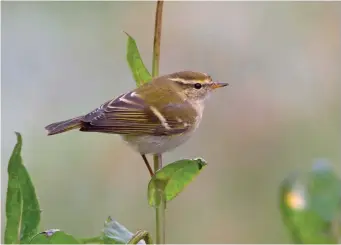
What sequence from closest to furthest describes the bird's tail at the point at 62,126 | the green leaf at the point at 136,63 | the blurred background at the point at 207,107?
the green leaf at the point at 136,63, the bird's tail at the point at 62,126, the blurred background at the point at 207,107

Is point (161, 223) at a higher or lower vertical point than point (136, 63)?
lower

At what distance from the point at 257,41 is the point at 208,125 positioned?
67 cm

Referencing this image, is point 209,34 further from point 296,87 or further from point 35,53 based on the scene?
point 35,53

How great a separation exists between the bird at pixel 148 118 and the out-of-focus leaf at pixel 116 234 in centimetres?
73

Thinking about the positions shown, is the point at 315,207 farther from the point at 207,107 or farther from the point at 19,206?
the point at 207,107

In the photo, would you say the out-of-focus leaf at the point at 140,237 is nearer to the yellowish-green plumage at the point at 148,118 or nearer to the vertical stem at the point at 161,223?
the vertical stem at the point at 161,223

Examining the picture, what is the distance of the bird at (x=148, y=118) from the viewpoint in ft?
5.63

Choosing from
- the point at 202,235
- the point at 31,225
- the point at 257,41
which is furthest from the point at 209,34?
the point at 31,225

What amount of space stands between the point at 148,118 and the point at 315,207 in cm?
127

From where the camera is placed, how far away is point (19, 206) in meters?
0.80

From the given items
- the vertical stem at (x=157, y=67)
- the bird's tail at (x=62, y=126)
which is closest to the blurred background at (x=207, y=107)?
the bird's tail at (x=62, y=126)

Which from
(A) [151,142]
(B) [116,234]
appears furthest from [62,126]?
(B) [116,234]

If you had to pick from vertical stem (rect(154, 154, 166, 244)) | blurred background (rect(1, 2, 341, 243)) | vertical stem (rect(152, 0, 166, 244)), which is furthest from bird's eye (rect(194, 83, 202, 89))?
vertical stem (rect(154, 154, 166, 244))

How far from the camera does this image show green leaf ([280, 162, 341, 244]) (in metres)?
0.61
